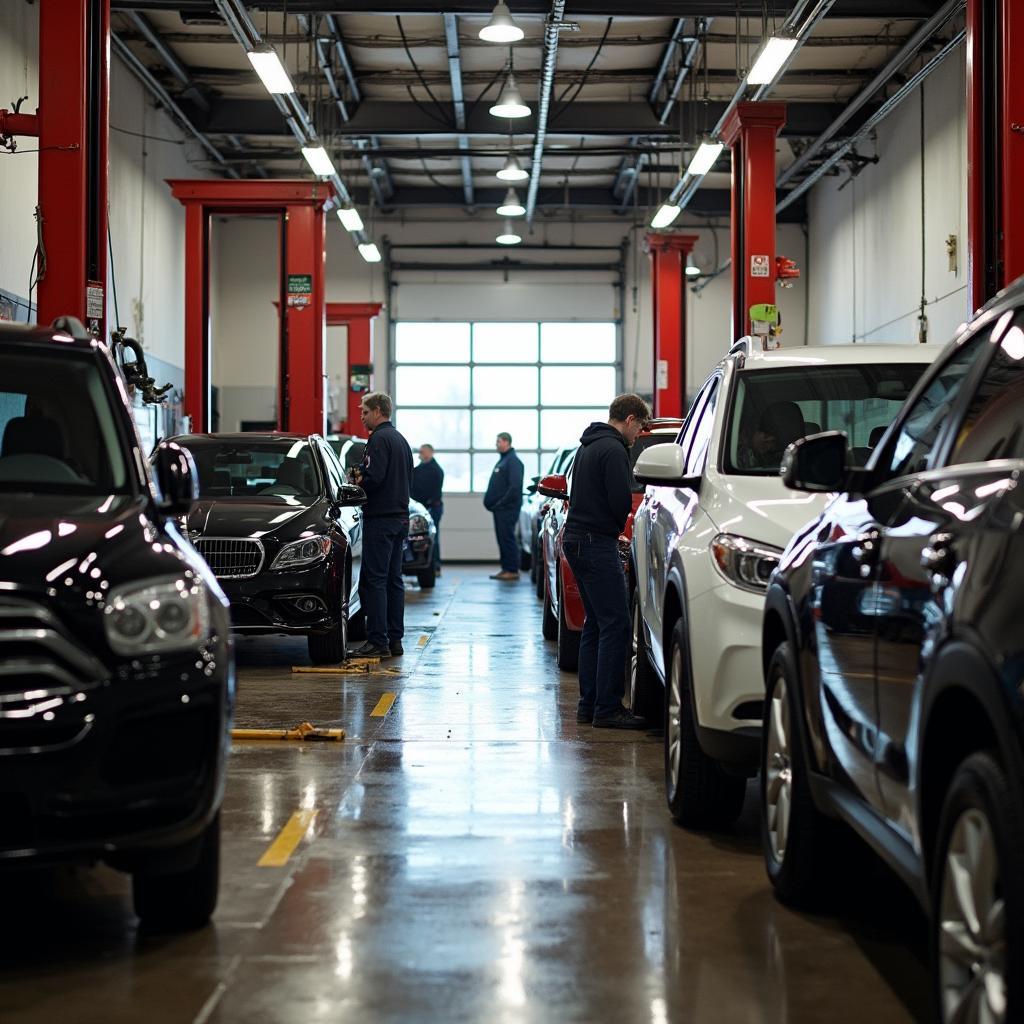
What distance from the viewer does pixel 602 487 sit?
8.27 metres

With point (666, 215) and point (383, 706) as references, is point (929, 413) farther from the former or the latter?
point (666, 215)

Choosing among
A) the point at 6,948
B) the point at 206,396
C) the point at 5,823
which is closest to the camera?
the point at 5,823

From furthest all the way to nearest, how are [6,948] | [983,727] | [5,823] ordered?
[6,948], [5,823], [983,727]

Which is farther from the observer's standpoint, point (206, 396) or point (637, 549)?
point (206, 396)

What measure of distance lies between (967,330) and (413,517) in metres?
16.1

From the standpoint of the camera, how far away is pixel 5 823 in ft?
11.9

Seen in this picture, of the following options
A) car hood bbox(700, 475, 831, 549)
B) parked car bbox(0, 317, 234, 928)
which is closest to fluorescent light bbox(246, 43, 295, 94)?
car hood bbox(700, 475, 831, 549)

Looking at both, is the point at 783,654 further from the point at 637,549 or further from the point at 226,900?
the point at 637,549

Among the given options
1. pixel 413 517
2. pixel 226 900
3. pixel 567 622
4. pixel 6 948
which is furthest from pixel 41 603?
pixel 413 517

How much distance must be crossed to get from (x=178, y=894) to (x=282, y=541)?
6610mm

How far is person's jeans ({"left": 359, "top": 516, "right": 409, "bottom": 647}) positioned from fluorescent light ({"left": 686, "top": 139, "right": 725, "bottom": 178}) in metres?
7.19

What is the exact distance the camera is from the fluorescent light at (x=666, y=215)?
2120cm

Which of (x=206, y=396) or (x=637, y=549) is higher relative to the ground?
(x=206, y=396)

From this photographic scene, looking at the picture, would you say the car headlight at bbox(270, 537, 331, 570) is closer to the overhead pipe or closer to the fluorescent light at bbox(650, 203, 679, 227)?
the overhead pipe
